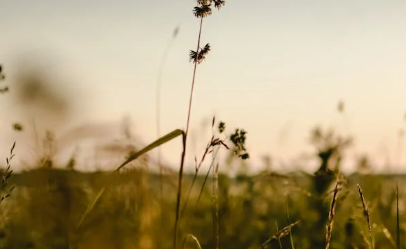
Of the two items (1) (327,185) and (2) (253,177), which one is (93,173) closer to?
(1) (327,185)

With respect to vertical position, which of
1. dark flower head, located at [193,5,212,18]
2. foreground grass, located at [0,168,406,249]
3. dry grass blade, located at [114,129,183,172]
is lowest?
foreground grass, located at [0,168,406,249]

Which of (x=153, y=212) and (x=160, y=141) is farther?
(x=153, y=212)

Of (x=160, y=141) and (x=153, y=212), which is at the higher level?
(x=160, y=141)

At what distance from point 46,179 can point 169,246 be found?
3.19 feet

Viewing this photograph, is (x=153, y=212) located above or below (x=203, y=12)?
below

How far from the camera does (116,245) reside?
9.05 feet

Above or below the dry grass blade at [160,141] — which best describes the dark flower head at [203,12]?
above

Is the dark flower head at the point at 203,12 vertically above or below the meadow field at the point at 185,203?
above

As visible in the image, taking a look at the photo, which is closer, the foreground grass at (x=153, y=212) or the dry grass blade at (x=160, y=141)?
the dry grass blade at (x=160, y=141)

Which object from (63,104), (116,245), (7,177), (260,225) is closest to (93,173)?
(63,104)

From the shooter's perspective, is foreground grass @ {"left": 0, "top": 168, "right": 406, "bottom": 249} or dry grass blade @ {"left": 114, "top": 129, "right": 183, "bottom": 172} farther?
foreground grass @ {"left": 0, "top": 168, "right": 406, "bottom": 249}

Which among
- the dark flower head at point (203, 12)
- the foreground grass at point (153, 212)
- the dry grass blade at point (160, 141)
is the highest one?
the dark flower head at point (203, 12)

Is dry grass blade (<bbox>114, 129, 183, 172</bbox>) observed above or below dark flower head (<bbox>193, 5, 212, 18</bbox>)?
below

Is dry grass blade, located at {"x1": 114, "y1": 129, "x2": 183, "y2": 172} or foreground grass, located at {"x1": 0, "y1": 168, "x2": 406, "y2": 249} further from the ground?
dry grass blade, located at {"x1": 114, "y1": 129, "x2": 183, "y2": 172}
